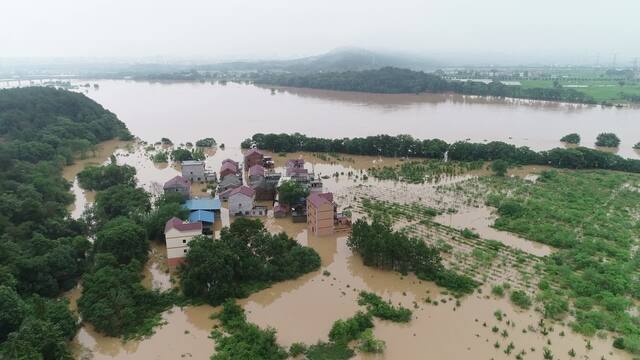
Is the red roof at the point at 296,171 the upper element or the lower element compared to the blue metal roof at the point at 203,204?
upper

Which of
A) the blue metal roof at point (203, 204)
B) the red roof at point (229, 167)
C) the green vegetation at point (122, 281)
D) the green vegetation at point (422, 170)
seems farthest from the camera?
the green vegetation at point (422, 170)

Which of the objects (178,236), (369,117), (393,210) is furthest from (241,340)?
(369,117)

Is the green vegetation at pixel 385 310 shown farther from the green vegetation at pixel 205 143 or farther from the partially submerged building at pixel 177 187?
the green vegetation at pixel 205 143

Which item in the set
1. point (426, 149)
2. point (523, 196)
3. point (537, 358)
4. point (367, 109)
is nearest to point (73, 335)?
point (537, 358)

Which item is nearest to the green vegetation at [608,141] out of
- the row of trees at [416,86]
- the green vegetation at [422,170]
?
the green vegetation at [422,170]

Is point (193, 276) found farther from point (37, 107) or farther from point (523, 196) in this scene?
point (37, 107)

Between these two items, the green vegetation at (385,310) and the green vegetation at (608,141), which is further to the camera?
the green vegetation at (608,141)
